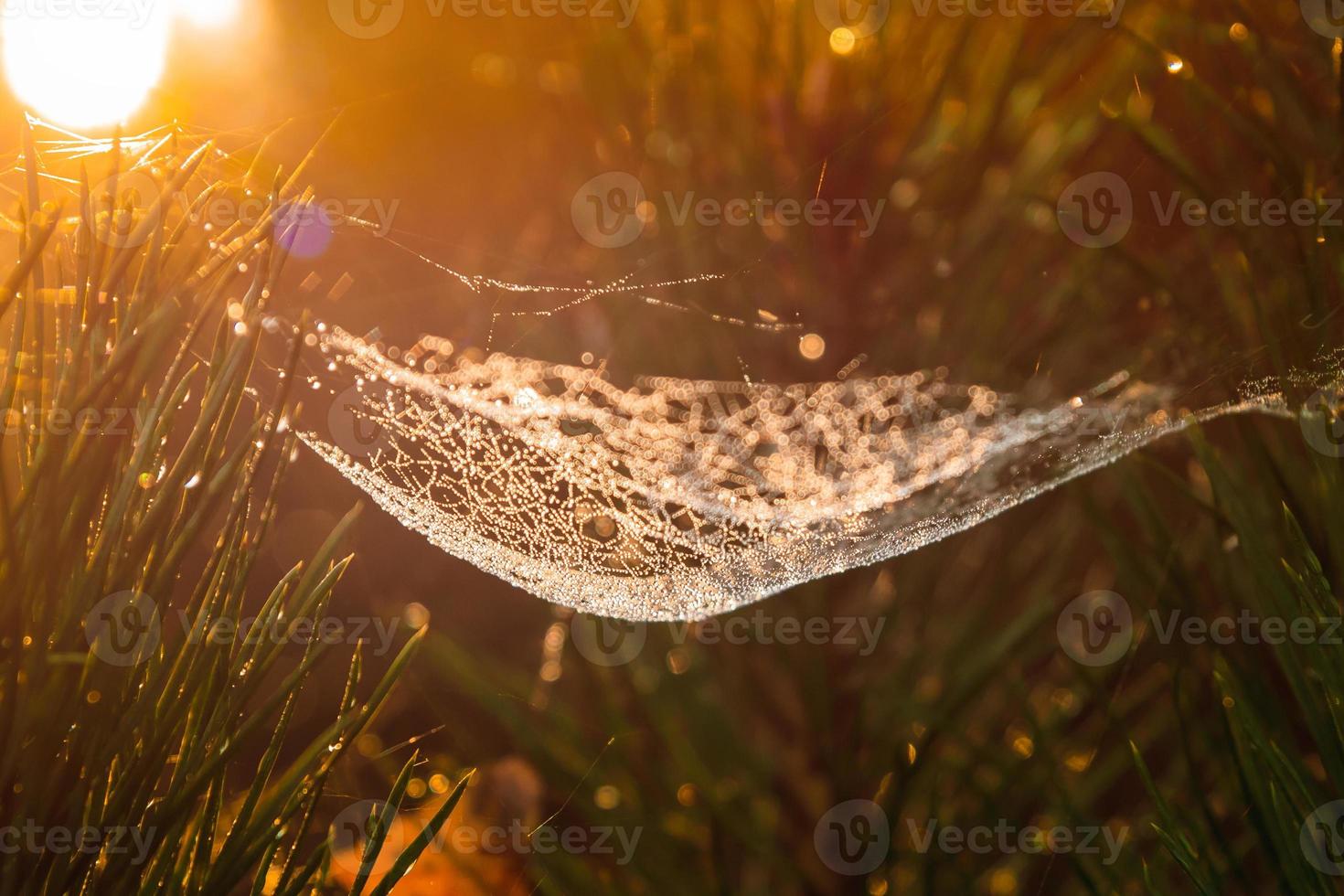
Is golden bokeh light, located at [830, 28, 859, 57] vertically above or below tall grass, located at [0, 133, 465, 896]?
above

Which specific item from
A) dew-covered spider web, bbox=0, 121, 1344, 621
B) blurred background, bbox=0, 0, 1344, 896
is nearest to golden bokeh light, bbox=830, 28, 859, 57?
blurred background, bbox=0, 0, 1344, 896

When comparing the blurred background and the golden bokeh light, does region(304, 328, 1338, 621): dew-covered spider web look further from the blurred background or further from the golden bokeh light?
the golden bokeh light

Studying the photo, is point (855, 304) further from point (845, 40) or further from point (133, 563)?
point (133, 563)

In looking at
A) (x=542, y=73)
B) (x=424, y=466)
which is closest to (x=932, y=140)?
(x=542, y=73)

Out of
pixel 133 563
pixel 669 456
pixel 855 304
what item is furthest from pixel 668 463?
pixel 133 563

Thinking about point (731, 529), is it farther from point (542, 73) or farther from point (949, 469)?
point (542, 73)

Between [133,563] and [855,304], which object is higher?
[855,304]

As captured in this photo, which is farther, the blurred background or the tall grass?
the blurred background
